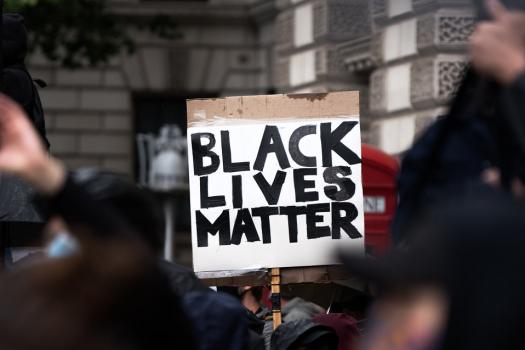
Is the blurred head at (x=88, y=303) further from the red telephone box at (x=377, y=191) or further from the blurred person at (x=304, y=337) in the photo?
the red telephone box at (x=377, y=191)

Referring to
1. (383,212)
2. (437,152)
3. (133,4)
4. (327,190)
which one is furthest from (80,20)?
(437,152)

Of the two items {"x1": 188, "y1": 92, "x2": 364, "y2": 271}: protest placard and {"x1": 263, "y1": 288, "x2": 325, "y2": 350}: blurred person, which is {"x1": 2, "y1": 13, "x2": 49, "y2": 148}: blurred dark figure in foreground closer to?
{"x1": 188, "y1": 92, "x2": 364, "y2": 271}: protest placard

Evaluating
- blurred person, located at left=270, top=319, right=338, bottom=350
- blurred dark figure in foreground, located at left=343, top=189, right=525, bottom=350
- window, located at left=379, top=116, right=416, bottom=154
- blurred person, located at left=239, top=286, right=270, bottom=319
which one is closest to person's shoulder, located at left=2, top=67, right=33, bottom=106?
blurred person, located at left=270, top=319, right=338, bottom=350

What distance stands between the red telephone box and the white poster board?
415 centimetres

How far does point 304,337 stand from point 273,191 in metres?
1.35

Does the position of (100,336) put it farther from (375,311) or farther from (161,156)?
(161,156)

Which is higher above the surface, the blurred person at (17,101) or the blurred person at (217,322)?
the blurred person at (17,101)

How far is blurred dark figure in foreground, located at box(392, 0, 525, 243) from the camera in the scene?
9.23 ft

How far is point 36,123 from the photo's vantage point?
229 inches

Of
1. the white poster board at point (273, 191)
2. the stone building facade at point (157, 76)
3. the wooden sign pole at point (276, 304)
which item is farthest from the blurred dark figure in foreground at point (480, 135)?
the stone building facade at point (157, 76)

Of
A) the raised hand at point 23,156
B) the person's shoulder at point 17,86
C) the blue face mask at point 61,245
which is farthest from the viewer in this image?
the person's shoulder at point 17,86

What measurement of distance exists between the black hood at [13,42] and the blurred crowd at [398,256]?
→ 2439 mm

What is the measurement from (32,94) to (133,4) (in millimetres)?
15853

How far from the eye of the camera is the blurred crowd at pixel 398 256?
89.0 inches
